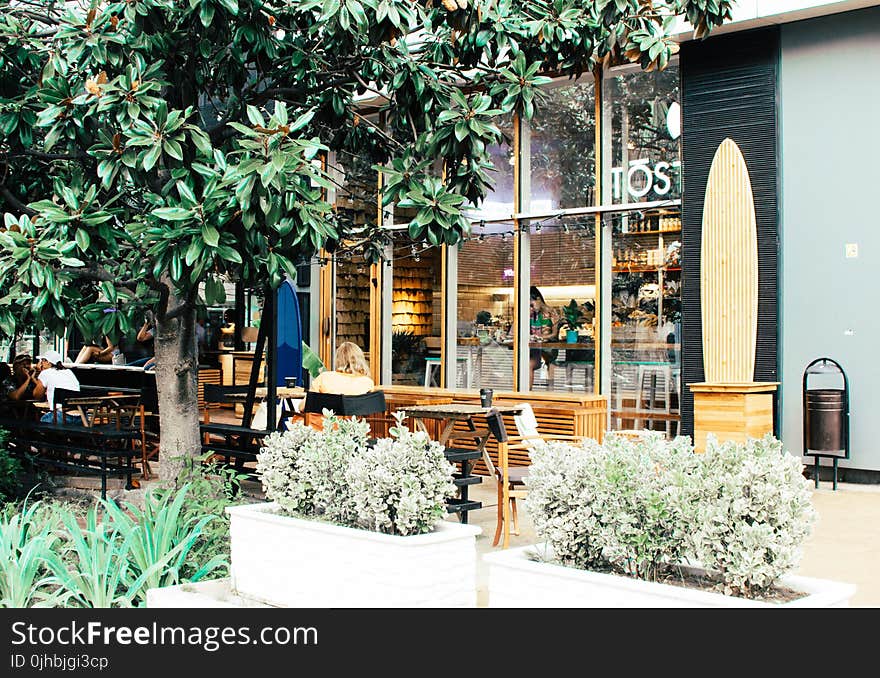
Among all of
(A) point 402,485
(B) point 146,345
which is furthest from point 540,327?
(A) point 402,485

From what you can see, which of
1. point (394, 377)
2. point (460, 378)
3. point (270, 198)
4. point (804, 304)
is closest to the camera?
point (270, 198)

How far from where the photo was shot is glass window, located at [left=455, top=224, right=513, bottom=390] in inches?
455

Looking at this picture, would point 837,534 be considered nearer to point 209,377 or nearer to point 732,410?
point 732,410

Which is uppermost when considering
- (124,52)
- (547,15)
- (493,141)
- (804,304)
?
(547,15)

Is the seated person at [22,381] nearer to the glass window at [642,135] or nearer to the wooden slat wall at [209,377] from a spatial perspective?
the wooden slat wall at [209,377]

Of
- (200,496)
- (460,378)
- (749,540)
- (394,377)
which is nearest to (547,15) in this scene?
(200,496)

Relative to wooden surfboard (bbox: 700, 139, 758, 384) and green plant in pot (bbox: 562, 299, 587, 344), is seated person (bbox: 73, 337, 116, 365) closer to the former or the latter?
green plant in pot (bbox: 562, 299, 587, 344)

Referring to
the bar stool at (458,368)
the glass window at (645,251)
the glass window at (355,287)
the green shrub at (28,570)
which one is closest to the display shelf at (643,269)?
the glass window at (645,251)

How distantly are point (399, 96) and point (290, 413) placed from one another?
384 centimetres

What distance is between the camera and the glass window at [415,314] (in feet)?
40.3

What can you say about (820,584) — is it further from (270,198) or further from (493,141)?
(493,141)

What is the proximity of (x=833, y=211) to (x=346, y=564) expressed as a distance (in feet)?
22.2

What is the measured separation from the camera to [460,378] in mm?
11906

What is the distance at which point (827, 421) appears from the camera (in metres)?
8.56
